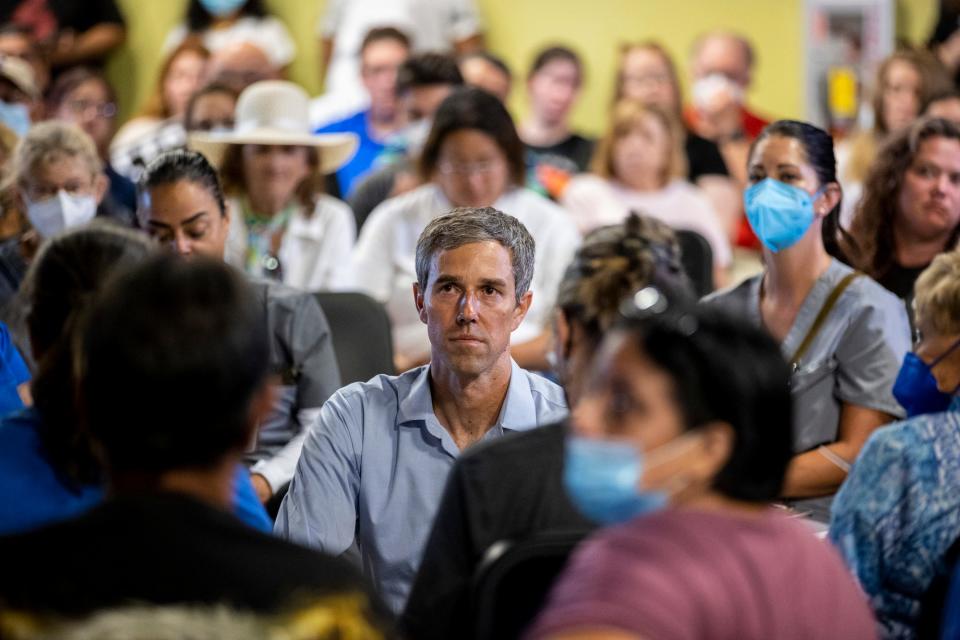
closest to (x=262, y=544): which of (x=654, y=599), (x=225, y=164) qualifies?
(x=654, y=599)

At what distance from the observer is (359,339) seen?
3.44m

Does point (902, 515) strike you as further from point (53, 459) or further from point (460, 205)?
point (460, 205)

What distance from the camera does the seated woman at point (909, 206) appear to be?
3.64 metres

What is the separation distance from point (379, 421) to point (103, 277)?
59 centimetres

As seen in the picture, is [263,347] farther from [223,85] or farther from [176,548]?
[223,85]

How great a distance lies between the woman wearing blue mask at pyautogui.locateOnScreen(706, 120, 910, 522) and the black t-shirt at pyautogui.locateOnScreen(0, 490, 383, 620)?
1.66 meters

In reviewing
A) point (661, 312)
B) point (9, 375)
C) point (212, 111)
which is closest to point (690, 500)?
point (661, 312)

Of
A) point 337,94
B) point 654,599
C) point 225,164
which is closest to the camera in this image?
point 654,599

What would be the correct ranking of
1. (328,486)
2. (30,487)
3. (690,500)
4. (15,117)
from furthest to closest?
(15,117), (328,486), (30,487), (690,500)

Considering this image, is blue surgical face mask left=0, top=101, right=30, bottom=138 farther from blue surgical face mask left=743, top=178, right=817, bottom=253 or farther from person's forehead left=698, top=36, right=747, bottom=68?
person's forehead left=698, top=36, right=747, bottom=68

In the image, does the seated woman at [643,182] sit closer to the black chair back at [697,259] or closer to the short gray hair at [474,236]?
the black chair back at [697,259]

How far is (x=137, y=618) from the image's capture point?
4.41 feet

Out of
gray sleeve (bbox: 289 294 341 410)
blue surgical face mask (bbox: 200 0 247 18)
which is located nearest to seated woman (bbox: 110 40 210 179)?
blue surgical face mask (bbox: 200 0 247 18)

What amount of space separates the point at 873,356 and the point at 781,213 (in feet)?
1.26
